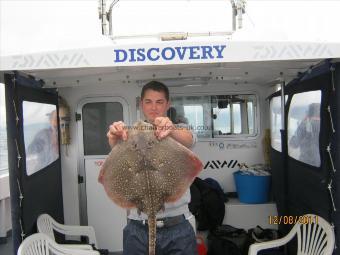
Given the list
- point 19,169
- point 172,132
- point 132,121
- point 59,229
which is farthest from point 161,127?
point 132,121

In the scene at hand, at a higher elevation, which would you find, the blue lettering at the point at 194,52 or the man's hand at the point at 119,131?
the blue lettering at the point at 194,52

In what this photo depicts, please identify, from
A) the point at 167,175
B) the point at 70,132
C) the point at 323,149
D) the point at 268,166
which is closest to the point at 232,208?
the point at 268,166

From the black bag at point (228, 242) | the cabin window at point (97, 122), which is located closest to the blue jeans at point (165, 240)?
the black bag at point (228, 242)

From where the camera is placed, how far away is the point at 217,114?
5090 millimetres

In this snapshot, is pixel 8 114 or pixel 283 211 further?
pixel 283 211

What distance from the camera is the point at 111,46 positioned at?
247cm

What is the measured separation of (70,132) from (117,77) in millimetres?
1554

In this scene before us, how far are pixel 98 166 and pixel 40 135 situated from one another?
1.23 meters

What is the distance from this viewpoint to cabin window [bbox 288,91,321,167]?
3.10 m

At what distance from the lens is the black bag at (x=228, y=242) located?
414cm

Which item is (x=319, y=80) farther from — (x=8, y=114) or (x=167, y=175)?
(x=8, y=114)

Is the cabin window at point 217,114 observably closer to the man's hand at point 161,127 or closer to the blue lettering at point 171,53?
the blue lettering at point 171,53
